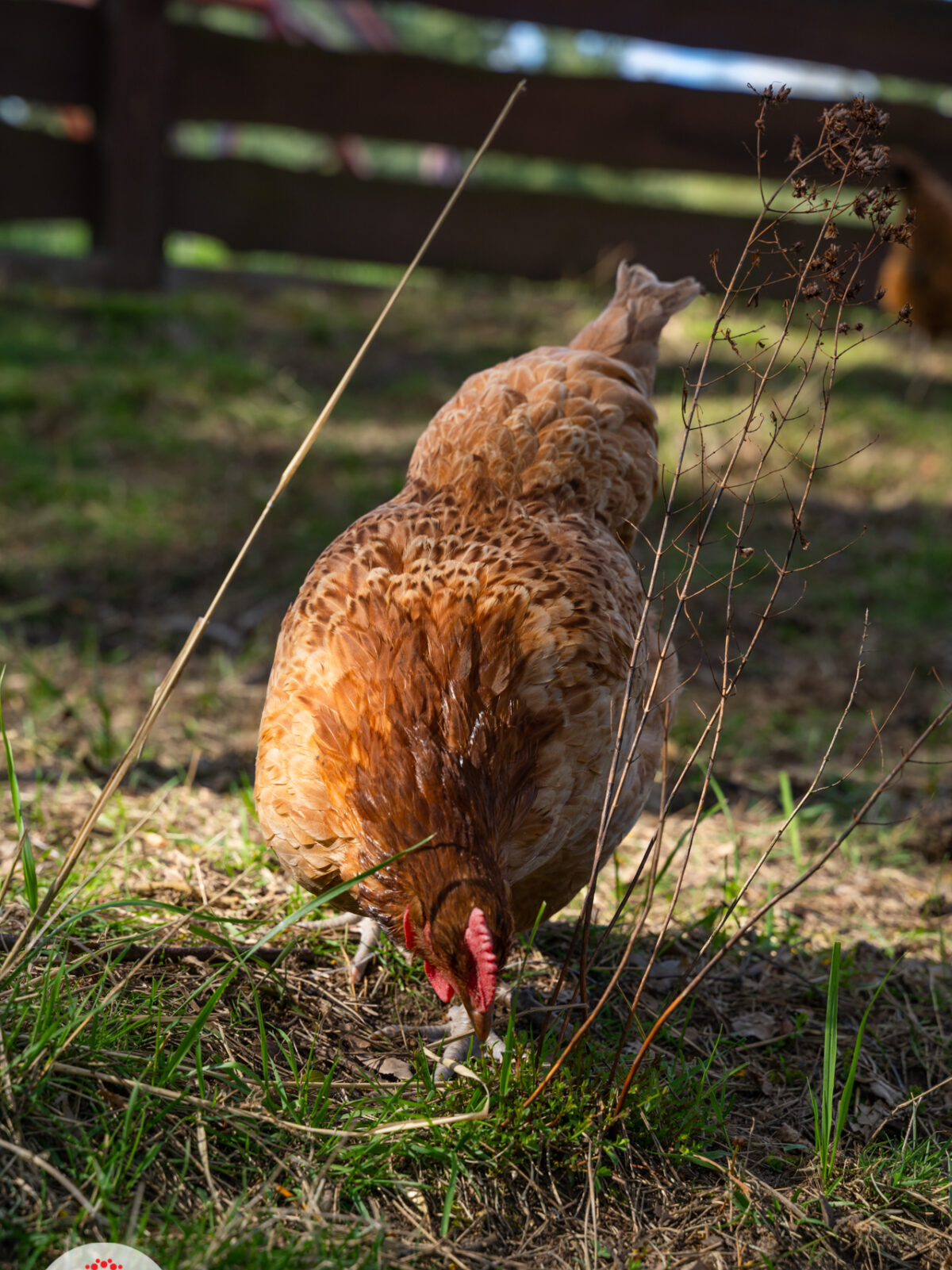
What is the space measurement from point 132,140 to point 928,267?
5841 millimetres

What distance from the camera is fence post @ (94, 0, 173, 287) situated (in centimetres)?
693

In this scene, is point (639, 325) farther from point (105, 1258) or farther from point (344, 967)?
point (105, 1258)

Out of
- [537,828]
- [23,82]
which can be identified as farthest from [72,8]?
[537,828]

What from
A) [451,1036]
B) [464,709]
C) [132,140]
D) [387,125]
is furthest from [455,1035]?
[387,125]

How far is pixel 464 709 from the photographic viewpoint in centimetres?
198

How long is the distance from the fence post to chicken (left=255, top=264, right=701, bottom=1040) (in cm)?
579

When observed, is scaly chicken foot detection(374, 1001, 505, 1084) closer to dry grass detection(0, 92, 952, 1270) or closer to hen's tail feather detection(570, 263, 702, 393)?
dry grass detection(0, 92, 952, 1270)

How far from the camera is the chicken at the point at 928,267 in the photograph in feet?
23.9

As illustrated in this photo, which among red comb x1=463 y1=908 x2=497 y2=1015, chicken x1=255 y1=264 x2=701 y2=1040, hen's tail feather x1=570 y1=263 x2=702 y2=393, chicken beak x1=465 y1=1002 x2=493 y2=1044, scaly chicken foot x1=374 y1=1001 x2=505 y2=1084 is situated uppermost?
hen's tail feather x1=570 y1=263 x2=702 y2=393

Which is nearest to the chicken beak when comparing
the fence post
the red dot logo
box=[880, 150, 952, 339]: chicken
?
the red dot logo

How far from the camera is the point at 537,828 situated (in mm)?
2010

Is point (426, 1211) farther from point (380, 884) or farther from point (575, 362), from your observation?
point (575, 362)

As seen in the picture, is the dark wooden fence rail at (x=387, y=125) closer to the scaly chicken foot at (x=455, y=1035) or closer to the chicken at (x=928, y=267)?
the chicken at (x=928, y=267)

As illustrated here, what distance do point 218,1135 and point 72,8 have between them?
7.56 meters
